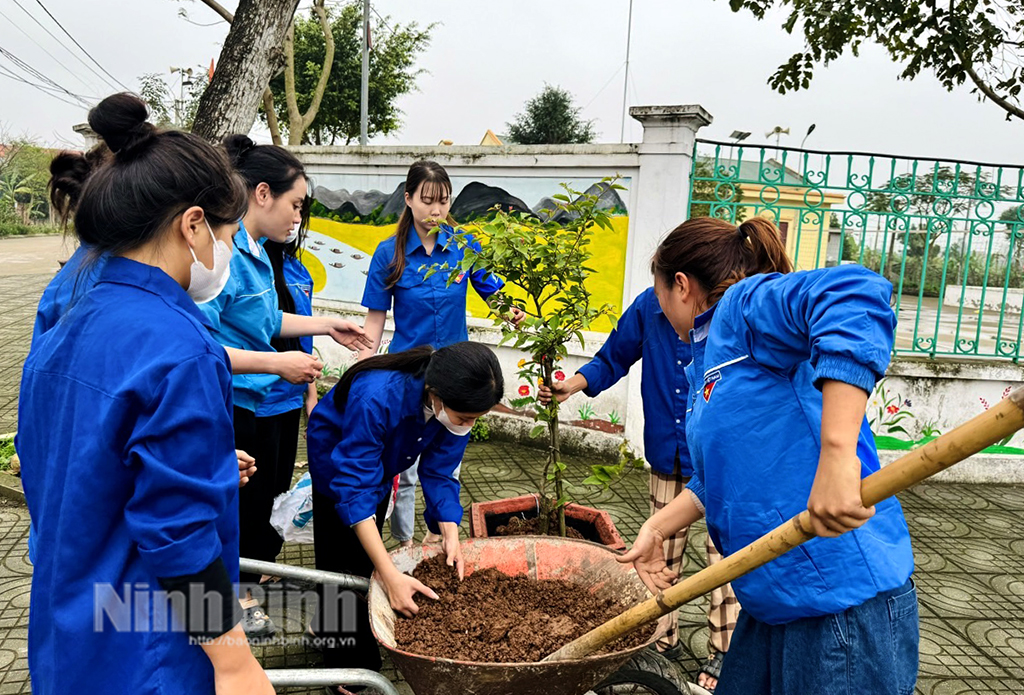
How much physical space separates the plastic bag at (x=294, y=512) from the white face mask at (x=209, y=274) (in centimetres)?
148

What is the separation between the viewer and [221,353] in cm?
133

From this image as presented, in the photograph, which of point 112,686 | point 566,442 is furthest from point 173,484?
point 566,442

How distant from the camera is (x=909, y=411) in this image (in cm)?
543

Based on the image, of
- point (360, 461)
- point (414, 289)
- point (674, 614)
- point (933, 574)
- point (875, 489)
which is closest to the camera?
point (875, 489)

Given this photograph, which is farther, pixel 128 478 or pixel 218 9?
pixel 218 9

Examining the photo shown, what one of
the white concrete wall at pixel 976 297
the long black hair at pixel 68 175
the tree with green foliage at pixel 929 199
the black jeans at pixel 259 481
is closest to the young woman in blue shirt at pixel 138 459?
the long black hair at pixel 68 175

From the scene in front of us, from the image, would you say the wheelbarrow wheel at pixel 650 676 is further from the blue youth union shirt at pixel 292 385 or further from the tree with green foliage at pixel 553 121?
the tree with green foliage at pixel 553 121

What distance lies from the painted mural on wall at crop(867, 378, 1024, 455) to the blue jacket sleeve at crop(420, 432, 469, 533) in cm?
404

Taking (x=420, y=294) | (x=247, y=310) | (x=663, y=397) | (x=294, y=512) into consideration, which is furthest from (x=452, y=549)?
(x=420, y=294)

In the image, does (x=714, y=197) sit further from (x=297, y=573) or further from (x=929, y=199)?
(x=297, y=573)

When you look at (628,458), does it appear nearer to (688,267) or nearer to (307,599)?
(688,267)

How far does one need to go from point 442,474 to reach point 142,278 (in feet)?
4.72

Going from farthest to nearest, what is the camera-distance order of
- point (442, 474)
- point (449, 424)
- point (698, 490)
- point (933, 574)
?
point (933, 574) → point (442, 474) → point (449, 424) → point (698, 490)

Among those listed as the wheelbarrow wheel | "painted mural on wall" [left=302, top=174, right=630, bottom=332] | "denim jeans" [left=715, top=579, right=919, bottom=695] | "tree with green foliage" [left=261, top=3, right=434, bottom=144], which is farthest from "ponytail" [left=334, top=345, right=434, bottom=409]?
"tree with green foliage" [left=261, top=3, right=434, bottom=144]
